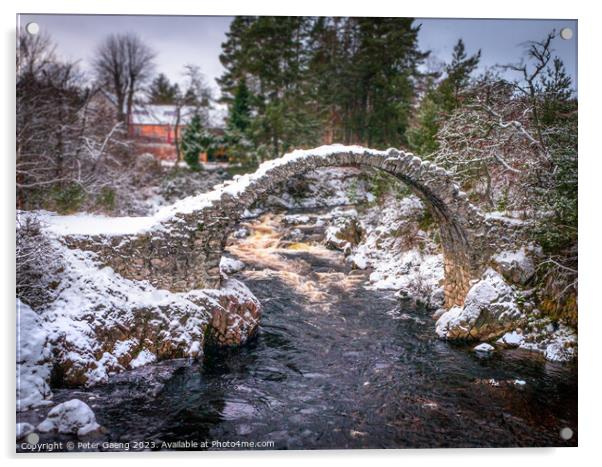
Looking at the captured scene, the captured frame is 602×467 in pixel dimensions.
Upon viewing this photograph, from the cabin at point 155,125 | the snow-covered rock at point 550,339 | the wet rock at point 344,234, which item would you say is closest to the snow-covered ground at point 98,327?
the cabin at point 155,125

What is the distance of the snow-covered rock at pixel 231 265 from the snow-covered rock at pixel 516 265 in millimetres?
6771

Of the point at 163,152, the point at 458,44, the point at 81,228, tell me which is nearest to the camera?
the point at 458,44

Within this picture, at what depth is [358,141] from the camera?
44.5ft

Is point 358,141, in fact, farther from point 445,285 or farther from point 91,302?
point 91,302

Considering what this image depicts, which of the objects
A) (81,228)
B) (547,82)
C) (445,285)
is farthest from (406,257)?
(81,228)

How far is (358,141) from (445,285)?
20.3 ft

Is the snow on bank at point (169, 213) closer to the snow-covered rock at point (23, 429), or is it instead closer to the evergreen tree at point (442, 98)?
the evergreen tree at point (442, 98)

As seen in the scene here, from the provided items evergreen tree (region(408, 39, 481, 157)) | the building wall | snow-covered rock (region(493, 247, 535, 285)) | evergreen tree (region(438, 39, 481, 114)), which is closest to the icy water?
snow-covered rock (region(493, 247, 535, 285))

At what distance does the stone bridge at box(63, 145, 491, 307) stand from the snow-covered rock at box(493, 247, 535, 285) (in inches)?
48.2

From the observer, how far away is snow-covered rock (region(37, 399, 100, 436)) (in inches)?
193

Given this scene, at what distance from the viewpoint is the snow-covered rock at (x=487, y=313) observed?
7493 millimetres

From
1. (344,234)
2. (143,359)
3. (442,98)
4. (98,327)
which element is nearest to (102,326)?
(98,327)

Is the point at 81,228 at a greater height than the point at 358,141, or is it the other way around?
the point at 358,141

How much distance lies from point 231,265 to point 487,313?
6.92m
